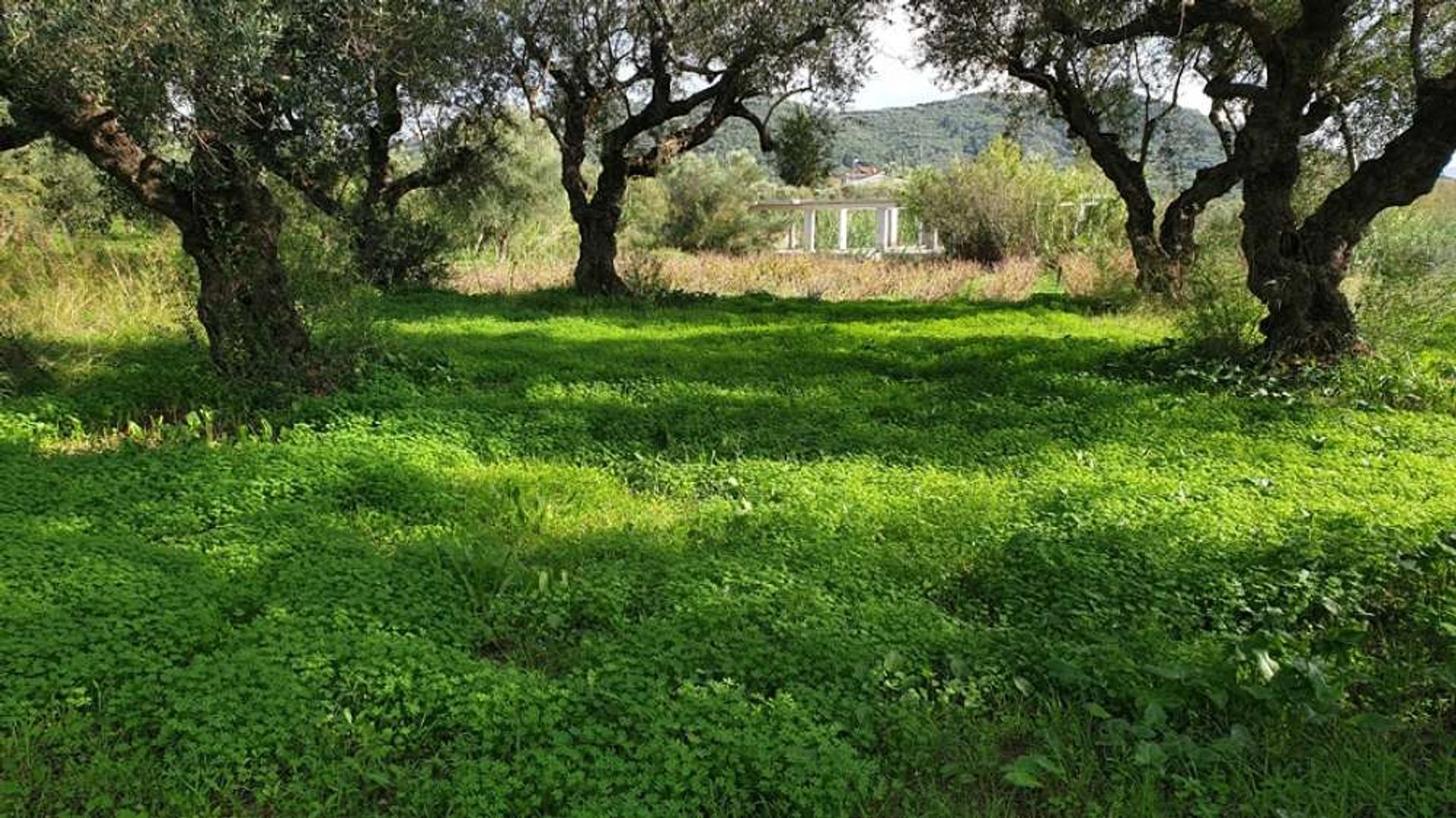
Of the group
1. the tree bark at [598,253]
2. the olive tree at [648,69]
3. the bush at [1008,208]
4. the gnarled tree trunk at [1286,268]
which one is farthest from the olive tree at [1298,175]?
the bush at [1008,208]

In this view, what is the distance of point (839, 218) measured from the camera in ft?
118

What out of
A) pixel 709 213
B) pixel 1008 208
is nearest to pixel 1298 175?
pixel 1008 208

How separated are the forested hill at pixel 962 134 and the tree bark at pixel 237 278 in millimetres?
11310

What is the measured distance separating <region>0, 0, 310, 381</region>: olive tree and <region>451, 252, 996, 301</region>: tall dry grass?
332 inches

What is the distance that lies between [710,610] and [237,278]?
476 centimetres

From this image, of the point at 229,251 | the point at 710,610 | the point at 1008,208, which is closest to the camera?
the point at 710,610

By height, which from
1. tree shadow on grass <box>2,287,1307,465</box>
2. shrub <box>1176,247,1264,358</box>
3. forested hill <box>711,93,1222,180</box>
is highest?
forested hill <box>711,93,1222,180</box>

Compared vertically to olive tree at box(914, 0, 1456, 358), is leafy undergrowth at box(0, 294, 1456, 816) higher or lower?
lower

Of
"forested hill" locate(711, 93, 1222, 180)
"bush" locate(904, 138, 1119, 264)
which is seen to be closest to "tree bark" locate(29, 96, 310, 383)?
"forested hill" locate(711, 93, 1222, 180)

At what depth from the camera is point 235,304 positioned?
628 centimetres

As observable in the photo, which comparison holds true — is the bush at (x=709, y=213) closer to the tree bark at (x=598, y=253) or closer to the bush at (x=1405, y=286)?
the tree bark at (x=598, y=253)

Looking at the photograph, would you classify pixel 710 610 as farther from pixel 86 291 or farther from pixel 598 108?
pixel 598 108

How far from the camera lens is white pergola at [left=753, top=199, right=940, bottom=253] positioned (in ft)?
110

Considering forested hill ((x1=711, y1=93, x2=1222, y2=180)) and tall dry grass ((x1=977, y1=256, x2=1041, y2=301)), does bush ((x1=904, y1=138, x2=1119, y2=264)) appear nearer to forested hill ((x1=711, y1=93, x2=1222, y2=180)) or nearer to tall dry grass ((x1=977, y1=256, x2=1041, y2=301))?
forested hill ((x1=711, y1=93, x2=1222, y2=180))
